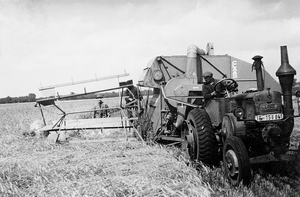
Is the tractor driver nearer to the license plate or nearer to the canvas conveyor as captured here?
the license plate

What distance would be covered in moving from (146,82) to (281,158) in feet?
19.5

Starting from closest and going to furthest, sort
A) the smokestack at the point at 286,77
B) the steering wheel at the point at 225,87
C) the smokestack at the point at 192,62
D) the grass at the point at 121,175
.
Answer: the grass at the point at 121,175 → the smokestack at the point at 286,77 → the steering wheel at the point at 225,87 → the smokestack at the point at 192,62

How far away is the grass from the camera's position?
4227 millimetres

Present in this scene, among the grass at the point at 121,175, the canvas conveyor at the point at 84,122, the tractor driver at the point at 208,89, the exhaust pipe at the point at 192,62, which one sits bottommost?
the grass at the point at 121,175

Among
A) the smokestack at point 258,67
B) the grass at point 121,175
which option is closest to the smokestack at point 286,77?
the smokestack at point 258,67

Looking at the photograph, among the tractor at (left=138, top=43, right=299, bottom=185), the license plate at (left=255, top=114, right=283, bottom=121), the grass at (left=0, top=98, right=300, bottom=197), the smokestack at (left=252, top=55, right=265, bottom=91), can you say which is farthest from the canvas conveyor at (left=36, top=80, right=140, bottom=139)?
the license plate at (left=255, top=114, right=283, bottom=121)

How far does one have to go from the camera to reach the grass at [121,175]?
4227 millimetres

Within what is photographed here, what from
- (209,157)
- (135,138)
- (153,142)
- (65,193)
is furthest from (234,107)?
(135,138)

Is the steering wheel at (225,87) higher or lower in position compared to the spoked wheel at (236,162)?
higher

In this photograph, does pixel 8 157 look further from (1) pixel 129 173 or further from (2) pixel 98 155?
(1) pixel 129 173

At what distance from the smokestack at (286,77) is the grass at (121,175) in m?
1.08

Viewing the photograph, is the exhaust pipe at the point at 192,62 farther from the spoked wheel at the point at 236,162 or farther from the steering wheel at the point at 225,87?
the spoked wheel at the point at 236,162

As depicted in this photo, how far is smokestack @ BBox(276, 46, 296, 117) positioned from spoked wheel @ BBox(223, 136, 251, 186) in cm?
88

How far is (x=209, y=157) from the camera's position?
545 cm
